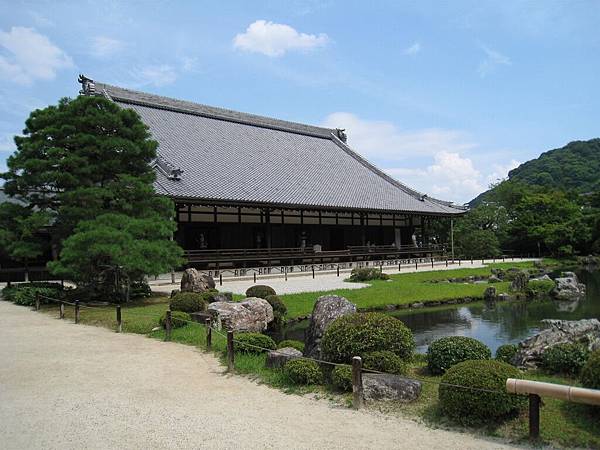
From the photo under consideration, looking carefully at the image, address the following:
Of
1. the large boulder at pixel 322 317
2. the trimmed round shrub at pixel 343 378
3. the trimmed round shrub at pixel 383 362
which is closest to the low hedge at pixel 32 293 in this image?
the large boulder at pixel 322 317

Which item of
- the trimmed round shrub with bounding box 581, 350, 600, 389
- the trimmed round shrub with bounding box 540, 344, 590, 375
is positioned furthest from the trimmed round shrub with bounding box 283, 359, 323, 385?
the trimmed round shrub with bounding box 540, 344, 590, 375

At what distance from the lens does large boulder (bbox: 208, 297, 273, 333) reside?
12094mm

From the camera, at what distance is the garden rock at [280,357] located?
8031 millimetres

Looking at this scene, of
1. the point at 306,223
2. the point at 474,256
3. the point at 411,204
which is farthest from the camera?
the point at 474,256

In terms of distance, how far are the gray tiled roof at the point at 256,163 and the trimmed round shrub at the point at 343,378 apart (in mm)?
18156

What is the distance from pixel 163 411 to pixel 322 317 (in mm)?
3355

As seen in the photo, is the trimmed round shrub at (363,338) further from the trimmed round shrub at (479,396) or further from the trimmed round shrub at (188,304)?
the trimmed round shrub at (188,304)

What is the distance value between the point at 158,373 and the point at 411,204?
101 feet

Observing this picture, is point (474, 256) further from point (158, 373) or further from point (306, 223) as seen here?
point (158, 373)

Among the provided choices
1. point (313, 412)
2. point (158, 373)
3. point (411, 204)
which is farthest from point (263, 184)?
point (313, 412)

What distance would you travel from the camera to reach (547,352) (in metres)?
7.81

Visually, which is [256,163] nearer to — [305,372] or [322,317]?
[322,317]

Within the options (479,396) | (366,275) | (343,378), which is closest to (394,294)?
(366,275)

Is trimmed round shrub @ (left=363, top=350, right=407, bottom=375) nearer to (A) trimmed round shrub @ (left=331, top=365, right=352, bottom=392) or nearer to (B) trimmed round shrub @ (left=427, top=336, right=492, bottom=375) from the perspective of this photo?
(A) trimmed round shrub @ (left=331, top=365, right=352, bottom=392)
